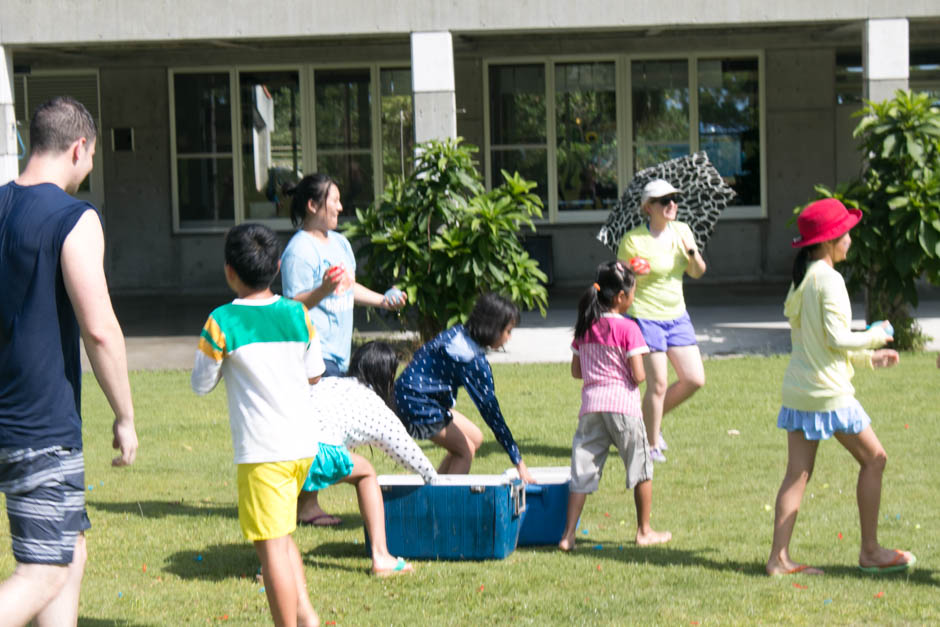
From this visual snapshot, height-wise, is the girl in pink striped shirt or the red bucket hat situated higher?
the red bucket hat

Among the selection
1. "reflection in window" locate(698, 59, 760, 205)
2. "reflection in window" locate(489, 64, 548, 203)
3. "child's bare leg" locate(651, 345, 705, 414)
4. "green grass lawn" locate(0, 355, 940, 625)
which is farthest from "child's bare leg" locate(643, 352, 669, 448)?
"reflection in window" locate(698, 59, 760, 205)

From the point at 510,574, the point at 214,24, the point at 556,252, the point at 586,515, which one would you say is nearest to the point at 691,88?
the point at 556,252

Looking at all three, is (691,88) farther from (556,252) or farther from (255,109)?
(255,109)

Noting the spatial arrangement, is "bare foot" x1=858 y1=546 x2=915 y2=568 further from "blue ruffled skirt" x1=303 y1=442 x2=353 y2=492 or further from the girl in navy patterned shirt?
"blue ruffled skirt" x1=303 y1=442 x2=353 y2=492

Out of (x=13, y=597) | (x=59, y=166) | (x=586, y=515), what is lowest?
(x=586, y=515)

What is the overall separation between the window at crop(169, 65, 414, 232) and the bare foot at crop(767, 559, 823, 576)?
1414cm

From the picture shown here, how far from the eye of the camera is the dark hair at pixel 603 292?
597 cm

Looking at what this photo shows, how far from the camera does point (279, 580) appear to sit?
4.36 meters

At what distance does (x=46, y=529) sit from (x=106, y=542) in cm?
255

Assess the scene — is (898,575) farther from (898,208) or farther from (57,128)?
(898,208)

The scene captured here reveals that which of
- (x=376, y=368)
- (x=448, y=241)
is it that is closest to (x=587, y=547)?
(x=376, y=368)

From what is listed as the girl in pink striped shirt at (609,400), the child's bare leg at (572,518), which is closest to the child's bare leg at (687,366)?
the girl in pink striped shirt at (609,400)

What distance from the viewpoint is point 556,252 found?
18.8 metres

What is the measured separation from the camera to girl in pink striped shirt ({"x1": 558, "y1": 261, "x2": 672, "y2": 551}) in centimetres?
586
